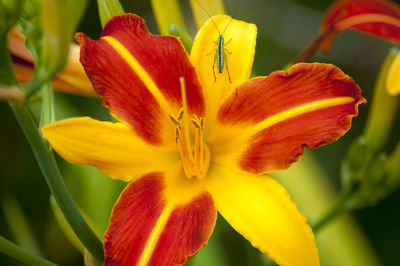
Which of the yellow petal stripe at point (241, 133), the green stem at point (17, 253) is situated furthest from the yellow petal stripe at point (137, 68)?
the green stem at point (17, 253)

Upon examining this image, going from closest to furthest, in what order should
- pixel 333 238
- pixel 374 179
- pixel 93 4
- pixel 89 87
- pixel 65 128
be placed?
pixel 65 128 < pixel 89 87 < pixel 374 179 < pixel 333 238 < pixel 93 4

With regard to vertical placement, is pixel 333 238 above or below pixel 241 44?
below

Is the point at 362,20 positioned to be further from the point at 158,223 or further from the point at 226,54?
the point at 158,223

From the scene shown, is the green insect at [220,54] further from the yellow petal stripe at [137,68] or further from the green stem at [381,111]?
the green stem at [381,111]

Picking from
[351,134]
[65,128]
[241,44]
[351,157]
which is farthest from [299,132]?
[351,134]

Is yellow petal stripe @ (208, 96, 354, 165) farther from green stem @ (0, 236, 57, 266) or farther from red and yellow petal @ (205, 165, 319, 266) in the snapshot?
green stem @ (0, 236, 57, 266)

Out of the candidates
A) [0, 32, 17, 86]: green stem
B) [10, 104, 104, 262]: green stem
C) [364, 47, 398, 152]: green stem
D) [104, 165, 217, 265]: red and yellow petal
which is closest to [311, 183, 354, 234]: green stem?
[364, 47, 398, 152]: green stem

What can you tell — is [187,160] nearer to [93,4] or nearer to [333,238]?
[333,238]
